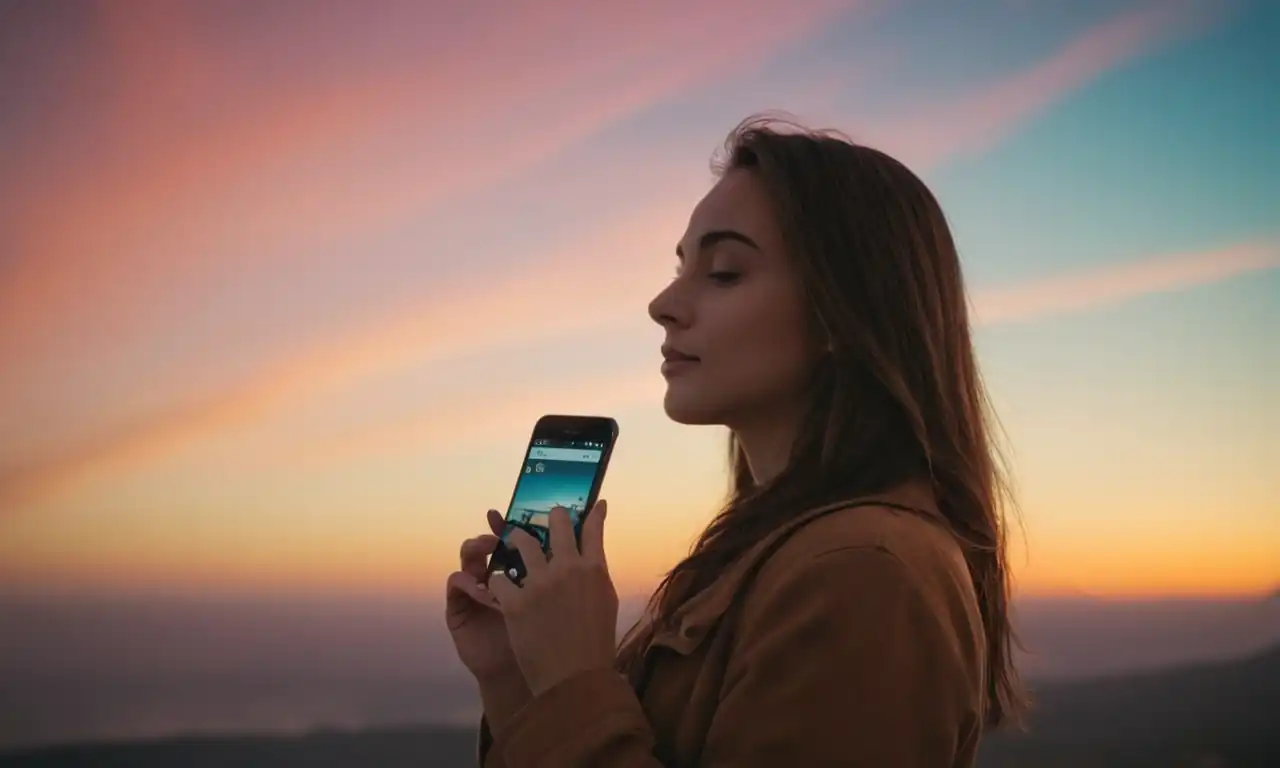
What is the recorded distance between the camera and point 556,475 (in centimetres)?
113

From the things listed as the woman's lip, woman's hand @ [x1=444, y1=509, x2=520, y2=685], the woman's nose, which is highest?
the woman's nose

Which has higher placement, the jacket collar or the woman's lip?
the woman's lip

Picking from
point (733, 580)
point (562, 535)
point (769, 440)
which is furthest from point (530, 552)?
point (769, 440)

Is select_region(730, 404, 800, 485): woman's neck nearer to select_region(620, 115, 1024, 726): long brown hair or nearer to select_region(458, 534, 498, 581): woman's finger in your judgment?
select_region(620, 115, 1024, 726): long brown hair

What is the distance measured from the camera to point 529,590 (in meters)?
0.91

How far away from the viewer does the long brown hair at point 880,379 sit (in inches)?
39.0

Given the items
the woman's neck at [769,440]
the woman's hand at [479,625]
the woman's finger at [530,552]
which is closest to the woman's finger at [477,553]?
the woman's hand at [479,625]

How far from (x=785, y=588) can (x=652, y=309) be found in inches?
15.0

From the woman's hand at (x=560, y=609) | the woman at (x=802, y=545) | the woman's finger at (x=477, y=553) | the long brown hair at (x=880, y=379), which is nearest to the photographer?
the woman at (x=802, y=545)

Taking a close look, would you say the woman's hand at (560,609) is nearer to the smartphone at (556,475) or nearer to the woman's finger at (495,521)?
the smartphone at (556,475)

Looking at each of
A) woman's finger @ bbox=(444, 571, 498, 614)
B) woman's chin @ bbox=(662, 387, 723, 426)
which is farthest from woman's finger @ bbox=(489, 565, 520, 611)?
woman's chin @ bbox=(662, 387, 723, 426)

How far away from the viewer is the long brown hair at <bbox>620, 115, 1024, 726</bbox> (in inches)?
39.0

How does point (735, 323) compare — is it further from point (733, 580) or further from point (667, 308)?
point (733, 580)

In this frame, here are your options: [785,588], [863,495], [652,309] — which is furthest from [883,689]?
[652,309]
